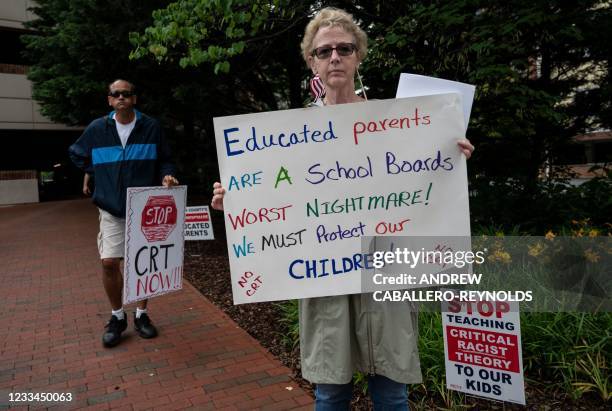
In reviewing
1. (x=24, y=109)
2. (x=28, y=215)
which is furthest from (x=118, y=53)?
(x=24, y=109)

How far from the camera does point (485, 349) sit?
246 cm

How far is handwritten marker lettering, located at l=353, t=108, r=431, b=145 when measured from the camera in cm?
216

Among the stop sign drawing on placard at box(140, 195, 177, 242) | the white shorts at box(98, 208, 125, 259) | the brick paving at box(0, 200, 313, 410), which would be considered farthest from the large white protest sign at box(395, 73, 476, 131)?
the white shorts at box(98, 208, 125, 259)

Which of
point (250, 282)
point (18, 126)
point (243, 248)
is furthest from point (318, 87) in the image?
point (18, 126)

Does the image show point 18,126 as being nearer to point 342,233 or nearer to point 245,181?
point 245,181

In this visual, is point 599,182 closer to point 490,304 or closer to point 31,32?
point 490,304

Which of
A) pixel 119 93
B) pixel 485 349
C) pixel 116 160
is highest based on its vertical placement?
pixel 119 93

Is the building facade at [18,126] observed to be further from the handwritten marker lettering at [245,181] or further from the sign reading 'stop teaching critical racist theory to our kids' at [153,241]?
the handwritten marker lettering at [245,181]

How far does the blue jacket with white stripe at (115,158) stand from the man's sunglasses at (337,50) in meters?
2.39

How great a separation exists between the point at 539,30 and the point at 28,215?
56.8 feet

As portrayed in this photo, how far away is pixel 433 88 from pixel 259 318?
3.19 metres

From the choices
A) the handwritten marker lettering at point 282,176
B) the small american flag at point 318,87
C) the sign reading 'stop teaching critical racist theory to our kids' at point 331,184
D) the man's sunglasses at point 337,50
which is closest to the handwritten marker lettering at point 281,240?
the sign reading 'stop teaching critical racist theory to our kids' at point 331,184

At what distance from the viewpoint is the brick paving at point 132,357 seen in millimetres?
3211

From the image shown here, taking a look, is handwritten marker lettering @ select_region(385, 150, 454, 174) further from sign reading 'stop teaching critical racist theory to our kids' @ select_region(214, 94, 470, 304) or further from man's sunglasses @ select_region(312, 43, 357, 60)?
man's sunglasses @ select_region(312, 43, 357, 60)
